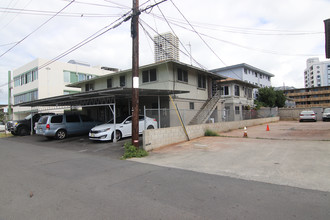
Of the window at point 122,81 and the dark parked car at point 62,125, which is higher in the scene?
the window at point 122,81

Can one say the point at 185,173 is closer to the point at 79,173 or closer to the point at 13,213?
the point at 79,173

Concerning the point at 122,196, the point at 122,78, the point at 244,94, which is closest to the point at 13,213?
the point at 122,196

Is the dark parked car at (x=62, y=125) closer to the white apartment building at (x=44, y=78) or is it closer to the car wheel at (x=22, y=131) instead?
the car wheel at (x=22, y=131)

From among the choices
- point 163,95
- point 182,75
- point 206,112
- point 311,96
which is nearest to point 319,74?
point 311,96

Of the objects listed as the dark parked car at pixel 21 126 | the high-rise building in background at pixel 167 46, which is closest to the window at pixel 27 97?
the dark parked car at pixel 21 126

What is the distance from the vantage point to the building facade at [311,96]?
7369cm

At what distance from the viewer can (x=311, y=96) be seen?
254ft

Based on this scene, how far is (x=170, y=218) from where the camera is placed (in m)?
3.25

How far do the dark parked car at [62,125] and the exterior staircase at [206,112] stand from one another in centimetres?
815

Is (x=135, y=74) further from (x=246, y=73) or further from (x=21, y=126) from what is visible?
(x=246, y=73)

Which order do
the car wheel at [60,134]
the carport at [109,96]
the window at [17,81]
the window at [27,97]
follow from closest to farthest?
1. the carport at [109,96]
2. the car wheel at [60,134]
3. the window at [27,97]
4. the window at [17,81]

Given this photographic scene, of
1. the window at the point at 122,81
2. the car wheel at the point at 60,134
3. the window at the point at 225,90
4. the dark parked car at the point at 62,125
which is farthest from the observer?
the window at the point at 225,90

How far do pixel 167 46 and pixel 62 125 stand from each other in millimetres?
9170

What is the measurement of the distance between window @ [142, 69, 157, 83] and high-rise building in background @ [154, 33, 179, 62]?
2418 mm
